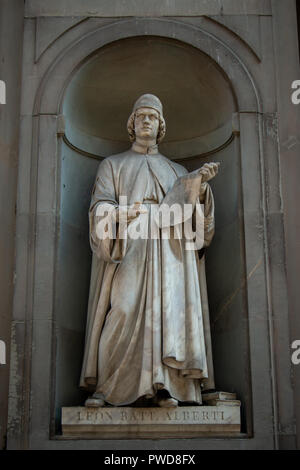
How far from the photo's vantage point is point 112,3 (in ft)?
33.5

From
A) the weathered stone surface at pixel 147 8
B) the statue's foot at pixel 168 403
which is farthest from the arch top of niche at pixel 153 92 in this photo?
the statue's foot at pixel 168 403

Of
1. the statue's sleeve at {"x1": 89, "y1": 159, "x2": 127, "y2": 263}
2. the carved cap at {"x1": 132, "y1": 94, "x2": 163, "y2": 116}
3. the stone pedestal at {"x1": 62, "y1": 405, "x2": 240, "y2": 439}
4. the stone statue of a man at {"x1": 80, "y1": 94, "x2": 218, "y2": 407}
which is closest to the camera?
the stone pedestal at {"x1": 62, "y1": 405, "x2": 240, "y2": 439}

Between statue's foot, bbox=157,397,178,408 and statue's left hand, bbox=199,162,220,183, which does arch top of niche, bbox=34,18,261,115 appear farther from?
statue's foot, bbox=157,397,178,408

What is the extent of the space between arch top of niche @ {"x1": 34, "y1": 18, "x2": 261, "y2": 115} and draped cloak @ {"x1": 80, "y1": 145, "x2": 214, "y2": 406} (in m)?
1.08

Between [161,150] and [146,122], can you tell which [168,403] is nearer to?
[146,122]

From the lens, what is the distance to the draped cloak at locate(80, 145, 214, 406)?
→ 8.71 m

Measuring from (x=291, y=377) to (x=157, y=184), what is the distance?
2.20m

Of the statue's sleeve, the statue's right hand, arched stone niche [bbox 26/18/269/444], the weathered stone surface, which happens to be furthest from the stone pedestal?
the weathered stone surface

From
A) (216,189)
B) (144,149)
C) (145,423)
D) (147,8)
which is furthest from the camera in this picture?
(147,8)

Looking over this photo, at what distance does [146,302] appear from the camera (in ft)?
29.1

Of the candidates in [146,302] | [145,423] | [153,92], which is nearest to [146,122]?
[153,92]

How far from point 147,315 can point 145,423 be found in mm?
930
